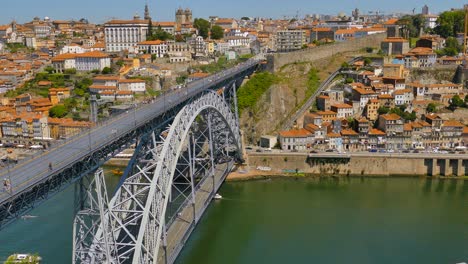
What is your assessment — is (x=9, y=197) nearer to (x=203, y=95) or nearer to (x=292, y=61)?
(x=203, y=95)

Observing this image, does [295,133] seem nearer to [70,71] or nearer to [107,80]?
[107,80]

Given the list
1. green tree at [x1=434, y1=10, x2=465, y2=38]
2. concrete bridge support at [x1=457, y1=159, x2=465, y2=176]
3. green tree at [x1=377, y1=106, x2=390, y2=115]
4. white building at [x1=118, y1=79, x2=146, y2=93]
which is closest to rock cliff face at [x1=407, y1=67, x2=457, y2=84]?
green tree at [x1=377, y1=106, x2=390, y2=115]

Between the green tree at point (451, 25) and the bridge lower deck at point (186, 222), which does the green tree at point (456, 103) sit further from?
the green tree at point (451, 25)

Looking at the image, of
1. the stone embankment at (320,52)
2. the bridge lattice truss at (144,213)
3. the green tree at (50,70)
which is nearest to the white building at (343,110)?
the stone embankment at (320,52)

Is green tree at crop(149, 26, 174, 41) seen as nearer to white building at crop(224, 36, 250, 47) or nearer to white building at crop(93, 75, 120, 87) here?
white building at crop(224, 36, 250, 47)

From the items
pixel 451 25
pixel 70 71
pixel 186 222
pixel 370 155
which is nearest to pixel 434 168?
pixel 370 155
